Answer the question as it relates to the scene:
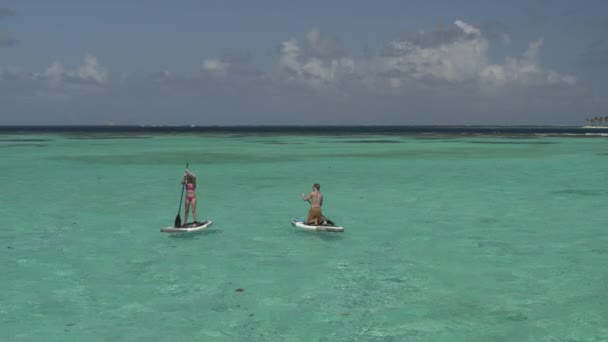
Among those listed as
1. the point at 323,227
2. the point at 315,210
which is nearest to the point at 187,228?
the point at 315,210

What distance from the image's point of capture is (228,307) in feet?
44.7

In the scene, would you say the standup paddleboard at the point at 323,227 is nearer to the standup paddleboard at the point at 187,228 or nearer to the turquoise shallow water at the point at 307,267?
the turquoise shallow water at the point at 307,267

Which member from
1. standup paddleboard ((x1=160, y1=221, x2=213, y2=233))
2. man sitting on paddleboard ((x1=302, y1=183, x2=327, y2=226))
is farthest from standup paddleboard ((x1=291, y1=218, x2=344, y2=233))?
standup paddleboard ((x1=160, y1=221, x2=213, y2=233))

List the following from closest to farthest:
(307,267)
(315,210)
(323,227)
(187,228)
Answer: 1. (307,267)
2. (187,228)
3. (323,227)
4. (315,210)

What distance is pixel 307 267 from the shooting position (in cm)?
1708

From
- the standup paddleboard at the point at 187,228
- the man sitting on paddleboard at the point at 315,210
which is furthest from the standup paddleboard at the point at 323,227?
the standup paddleboard at the point at 187,228

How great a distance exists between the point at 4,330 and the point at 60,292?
8.43 ft

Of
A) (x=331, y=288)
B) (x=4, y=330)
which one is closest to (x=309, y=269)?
(x=331, y=288)

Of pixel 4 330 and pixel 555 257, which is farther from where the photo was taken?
pixel 555 257

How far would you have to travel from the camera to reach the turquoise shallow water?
12.5 m

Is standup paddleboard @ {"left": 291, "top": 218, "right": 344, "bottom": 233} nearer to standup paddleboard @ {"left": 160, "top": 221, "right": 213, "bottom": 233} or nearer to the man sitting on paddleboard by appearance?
the man sitting on paddleboard

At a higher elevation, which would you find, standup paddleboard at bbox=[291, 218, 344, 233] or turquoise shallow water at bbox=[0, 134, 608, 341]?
standup paddleboard at bbox=[291, 218, 344, 233]

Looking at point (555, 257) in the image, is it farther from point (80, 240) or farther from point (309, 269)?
point (80, 240)

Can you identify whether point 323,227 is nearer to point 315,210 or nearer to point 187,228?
point 315,210
